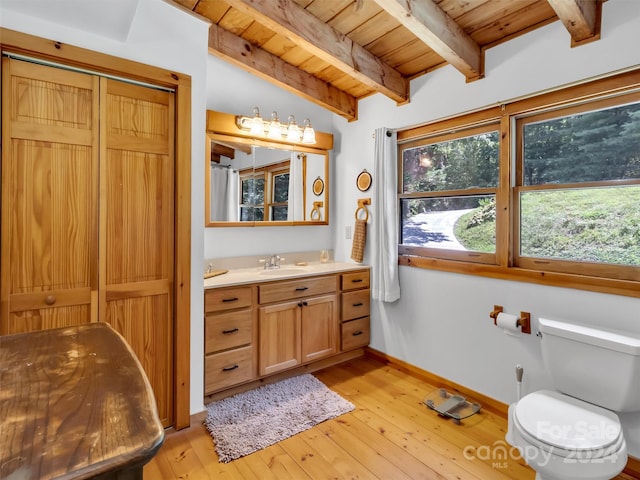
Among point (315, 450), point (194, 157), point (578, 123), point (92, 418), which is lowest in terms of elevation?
point (315, 450)

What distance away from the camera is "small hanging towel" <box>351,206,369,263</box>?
10.4 ft

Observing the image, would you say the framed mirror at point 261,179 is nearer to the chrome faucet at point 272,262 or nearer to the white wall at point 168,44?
the chrome faucet at point 272,262

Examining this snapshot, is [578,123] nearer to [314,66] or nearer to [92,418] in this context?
[314,66]

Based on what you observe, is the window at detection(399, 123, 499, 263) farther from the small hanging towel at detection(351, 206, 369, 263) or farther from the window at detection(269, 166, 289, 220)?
the window at detection(269, 166, 289, 220)

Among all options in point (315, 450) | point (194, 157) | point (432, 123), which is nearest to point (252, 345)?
point (315, 450)

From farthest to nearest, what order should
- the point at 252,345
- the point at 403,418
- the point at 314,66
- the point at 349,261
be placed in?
the point at 349,261, the point at 314,66, the point at 252,345, the point at 403,418

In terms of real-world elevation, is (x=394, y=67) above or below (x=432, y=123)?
above

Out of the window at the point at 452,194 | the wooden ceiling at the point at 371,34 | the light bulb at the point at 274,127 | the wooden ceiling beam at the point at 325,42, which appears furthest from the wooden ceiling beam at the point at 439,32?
the light bulb at the point at 274,127

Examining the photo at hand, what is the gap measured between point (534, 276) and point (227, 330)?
197 cm

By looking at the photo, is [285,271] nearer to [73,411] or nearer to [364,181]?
[364,181]

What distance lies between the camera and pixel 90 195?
5.90 ft

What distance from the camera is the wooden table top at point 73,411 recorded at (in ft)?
1.67

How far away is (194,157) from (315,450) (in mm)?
1798

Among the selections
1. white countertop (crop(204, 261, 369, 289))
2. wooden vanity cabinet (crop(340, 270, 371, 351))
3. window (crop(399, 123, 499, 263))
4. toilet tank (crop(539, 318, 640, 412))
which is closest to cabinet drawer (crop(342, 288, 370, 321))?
wooden vanity cabinet (crop(340, 270, 371, 351))
